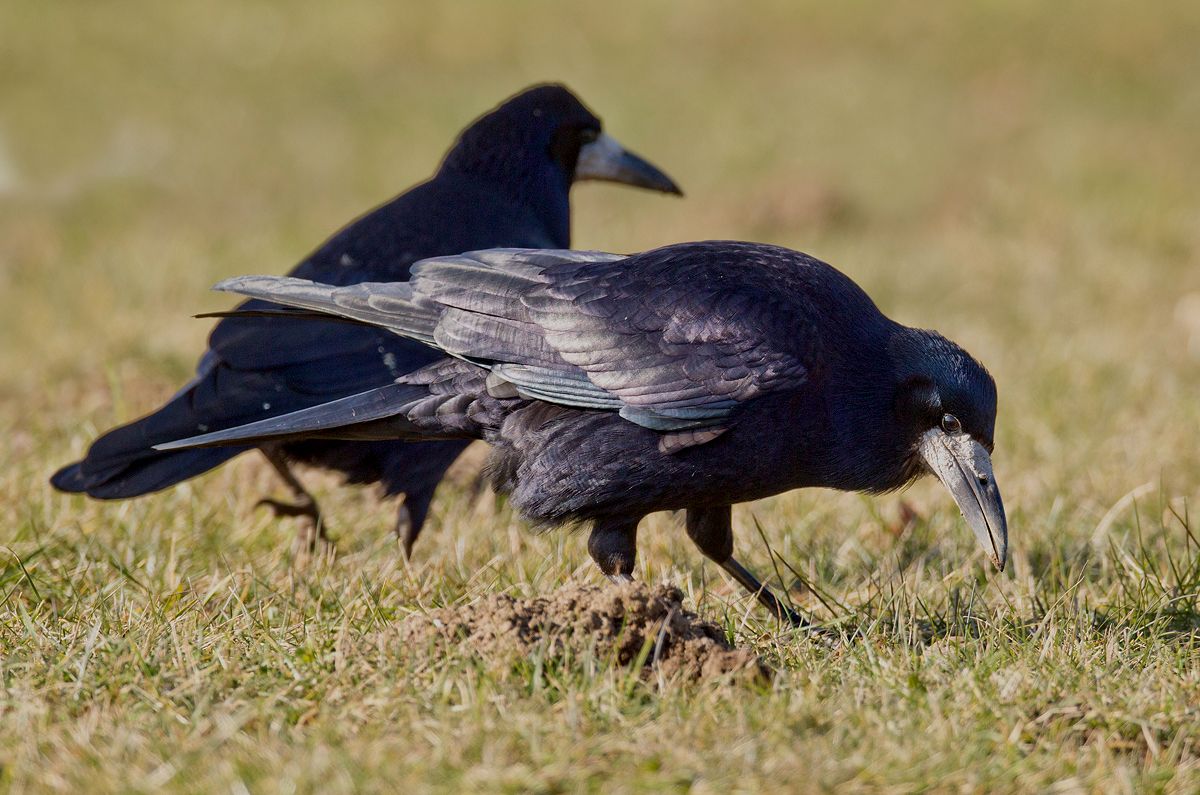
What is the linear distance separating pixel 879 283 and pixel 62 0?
12.1 m

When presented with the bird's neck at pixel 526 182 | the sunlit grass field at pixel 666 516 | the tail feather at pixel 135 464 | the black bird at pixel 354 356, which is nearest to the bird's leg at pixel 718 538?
the sunlit grass field at pixel 666 516

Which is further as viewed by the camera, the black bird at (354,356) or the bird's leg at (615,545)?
the black bird at (354,356)

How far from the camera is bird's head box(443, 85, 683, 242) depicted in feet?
14.1

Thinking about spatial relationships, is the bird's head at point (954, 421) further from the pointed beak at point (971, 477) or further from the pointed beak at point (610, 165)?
the pointed beak at point (610, 165)

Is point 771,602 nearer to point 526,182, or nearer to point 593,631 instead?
point 593,631

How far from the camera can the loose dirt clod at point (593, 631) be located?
2305mm

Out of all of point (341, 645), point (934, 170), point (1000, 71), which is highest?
point (1000, 71)

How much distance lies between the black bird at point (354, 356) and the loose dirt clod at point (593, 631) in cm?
102

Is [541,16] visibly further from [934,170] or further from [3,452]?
[3,452]

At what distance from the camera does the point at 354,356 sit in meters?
3.37

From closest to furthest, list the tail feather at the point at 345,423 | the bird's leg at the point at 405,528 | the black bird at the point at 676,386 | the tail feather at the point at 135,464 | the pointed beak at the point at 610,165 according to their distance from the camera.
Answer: the black bird at the point at 676,386
the tail feather at the point at 345,423
the tail feather at the point at 135,464
the bird's leg at the point at 405,528
the pointed beak at the point at 610,165

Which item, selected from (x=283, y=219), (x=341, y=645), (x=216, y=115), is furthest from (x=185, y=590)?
(x=216, y=115)

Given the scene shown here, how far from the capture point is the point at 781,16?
14359mm

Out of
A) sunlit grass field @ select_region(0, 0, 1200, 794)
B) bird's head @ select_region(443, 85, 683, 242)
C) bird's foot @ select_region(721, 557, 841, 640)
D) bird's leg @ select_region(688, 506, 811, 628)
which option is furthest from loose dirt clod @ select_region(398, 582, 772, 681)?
bird's head @ select_region(443, 85, 683, 242)
